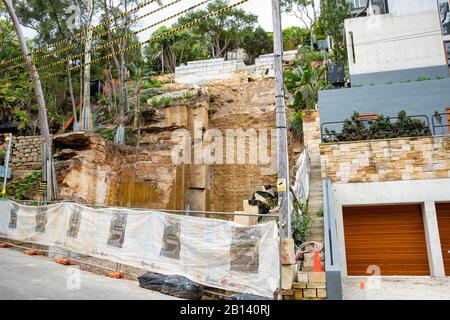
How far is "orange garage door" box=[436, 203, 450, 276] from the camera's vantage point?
11.4 m

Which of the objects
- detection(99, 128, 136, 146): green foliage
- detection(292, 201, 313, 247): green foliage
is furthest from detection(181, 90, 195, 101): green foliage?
detection(292, 201, 313, 247): green foliage

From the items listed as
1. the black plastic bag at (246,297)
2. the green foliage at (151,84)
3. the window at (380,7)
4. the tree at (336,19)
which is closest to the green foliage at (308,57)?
the tree at (336,19)

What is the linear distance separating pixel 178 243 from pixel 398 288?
610 centimetres

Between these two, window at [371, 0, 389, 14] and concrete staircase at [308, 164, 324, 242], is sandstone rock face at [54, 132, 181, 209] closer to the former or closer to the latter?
concrete staircase at [308, 164, 324, 242]

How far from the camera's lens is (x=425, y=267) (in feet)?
37.7

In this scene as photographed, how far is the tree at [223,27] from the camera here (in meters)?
37.4

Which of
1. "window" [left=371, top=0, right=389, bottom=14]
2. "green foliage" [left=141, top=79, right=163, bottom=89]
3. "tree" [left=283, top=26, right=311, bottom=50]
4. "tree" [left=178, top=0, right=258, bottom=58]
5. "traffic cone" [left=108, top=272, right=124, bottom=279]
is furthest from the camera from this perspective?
"tree" [left=283, top=26, right=311, bottom=50]

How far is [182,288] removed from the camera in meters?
6.79

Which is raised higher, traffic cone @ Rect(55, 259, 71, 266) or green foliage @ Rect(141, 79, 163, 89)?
green foliage @ Rect(141, 79, 163, 89)

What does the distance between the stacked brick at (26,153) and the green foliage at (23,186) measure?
3.08 m

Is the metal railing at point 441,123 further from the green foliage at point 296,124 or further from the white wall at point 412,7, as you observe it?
the green foliage at point 296,124

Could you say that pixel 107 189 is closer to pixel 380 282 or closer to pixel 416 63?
pixel 380 282

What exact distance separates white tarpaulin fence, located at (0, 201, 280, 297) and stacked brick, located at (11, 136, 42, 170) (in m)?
11.6
